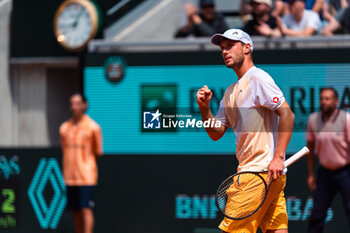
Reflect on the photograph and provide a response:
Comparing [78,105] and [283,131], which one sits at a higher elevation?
[283,131]

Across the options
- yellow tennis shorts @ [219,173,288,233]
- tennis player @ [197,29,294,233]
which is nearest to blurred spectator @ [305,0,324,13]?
tennis player @ [197,29,294,233]

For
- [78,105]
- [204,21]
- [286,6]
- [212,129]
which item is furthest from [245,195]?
[286,6]

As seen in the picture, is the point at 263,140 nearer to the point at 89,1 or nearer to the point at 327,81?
the point at 327,81

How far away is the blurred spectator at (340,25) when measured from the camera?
898 centimetres

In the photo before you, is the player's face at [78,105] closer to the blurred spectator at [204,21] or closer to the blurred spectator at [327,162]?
the blurred spectator at [204,21]

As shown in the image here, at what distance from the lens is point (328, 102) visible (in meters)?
6.82

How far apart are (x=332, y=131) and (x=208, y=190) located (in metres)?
2.40

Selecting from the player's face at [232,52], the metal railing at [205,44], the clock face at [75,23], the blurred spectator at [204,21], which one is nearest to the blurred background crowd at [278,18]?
the blurred spectator at [204,21]

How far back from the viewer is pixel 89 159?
8312mm

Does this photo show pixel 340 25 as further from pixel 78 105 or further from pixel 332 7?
pixel 78 105

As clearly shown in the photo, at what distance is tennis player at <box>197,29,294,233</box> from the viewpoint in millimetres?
4410

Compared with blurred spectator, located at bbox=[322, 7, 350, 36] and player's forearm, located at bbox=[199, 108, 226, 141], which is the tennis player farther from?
blurred spectator, located at bbox=[322, 7, 350, 36]

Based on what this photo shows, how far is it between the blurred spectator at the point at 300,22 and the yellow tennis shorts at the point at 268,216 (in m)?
4.63

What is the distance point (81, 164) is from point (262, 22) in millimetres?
2960
